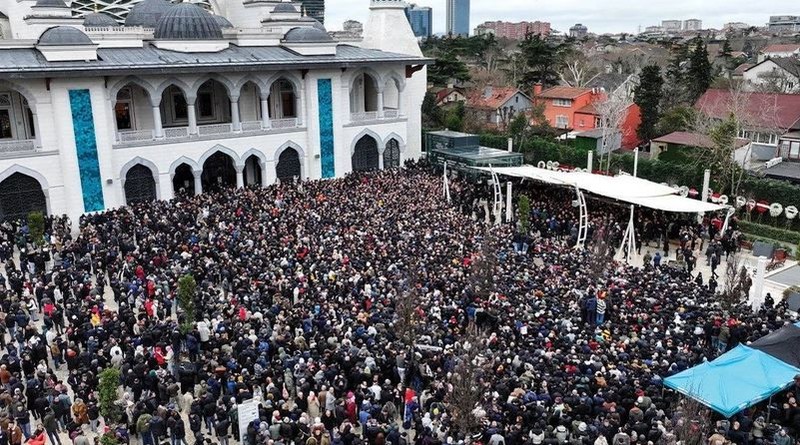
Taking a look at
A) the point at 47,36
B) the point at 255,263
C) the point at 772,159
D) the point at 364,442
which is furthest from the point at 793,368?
the point at 47,36

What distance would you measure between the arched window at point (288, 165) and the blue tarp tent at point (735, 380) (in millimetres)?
23439

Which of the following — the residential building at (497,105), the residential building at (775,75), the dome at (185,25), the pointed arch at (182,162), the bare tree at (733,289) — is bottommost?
the bare tree at (733,289)

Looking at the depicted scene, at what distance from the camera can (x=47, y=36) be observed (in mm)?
25531

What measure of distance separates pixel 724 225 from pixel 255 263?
1611 centimetres

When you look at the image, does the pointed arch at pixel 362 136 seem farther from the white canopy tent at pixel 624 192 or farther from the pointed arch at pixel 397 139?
A: the white canopy tent at pixel 624 192

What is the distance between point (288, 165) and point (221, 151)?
374 centimetres

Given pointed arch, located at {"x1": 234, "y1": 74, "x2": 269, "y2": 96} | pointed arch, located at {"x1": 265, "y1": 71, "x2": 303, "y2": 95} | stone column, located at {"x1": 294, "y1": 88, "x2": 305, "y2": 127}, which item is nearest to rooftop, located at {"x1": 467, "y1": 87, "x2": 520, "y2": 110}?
stone column, located at {"x1": 294, "y1": 88, "x2": 305, "y2": 127}

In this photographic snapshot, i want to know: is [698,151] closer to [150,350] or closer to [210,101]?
[210,101]

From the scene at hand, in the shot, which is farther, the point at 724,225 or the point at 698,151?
the point at 698,151

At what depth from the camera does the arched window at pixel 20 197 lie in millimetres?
25781

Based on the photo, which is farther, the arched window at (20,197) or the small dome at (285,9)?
the small dome at (285,9)

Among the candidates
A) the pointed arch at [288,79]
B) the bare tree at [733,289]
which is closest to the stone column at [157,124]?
the pointed arch at [288,79]

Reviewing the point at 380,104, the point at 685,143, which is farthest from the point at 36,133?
the point at 685,143

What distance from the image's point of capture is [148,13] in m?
32.7
